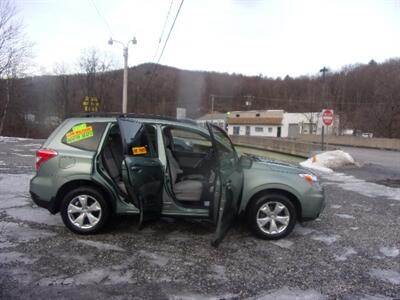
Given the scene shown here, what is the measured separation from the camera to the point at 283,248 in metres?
4.66

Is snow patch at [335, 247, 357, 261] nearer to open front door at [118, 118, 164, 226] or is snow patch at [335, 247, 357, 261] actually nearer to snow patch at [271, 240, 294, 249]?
snow patch at [271, 240, 294, 249]

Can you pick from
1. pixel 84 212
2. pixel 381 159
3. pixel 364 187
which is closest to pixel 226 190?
pixel 84 212

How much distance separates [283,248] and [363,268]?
1021 millimetres

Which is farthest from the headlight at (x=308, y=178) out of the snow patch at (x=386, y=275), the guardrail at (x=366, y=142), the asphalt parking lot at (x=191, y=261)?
the guardrail at (x=366, y=142)

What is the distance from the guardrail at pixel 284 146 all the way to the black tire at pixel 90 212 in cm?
1547

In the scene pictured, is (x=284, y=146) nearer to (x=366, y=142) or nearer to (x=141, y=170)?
(x=366, y=142)

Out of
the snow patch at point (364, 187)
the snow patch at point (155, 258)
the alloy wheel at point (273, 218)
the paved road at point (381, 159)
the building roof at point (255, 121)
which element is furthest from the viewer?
the building roof at point (255, 121)

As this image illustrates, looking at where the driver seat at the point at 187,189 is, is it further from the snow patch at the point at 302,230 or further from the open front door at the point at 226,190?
the snow patch at the point at 302,230

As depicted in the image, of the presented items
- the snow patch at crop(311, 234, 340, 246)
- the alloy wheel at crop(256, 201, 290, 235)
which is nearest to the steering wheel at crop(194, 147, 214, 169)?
the alloy wheel at crop(256, 201, 290, 235)

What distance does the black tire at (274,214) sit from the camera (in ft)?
15.8

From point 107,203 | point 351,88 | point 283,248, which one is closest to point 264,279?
point 283,248

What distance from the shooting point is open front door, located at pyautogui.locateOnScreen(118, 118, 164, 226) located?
14.4ft

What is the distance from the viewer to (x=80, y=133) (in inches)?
195

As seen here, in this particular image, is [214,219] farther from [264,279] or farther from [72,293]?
[72,293]
